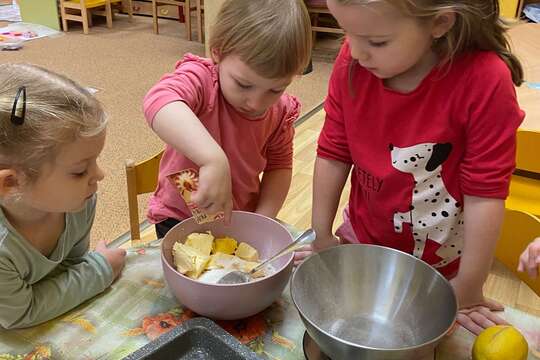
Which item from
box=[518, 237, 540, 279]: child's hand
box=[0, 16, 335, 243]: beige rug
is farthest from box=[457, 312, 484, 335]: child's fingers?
box=[0, 16, 335, 243]: beige rug

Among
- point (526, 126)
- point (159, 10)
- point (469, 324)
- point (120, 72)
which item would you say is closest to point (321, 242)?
point (469, 324)

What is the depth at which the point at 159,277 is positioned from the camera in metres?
0.81

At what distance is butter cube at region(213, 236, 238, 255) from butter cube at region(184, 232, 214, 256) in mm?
18

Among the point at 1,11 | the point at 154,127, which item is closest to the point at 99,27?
the point at 1,11

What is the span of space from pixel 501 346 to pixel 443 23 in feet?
1.39

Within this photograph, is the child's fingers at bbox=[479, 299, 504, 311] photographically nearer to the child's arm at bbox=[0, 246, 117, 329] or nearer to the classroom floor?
the child's arm at bbox=[0, 246, 117, 329]

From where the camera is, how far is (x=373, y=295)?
2.49 ft

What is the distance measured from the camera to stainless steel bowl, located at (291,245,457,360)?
0.70m

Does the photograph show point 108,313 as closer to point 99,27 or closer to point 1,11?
point 99,27

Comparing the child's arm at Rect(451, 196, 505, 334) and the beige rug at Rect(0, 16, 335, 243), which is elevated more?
the child's arm at Rect(451, 196, 505, 334)

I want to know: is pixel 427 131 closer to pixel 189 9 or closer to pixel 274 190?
pixel 274 190

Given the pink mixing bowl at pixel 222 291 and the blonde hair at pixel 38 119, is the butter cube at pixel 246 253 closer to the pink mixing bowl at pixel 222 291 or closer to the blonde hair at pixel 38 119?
the pink mixing bowl at pixel 222 291

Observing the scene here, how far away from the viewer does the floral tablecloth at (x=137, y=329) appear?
2.21 feet

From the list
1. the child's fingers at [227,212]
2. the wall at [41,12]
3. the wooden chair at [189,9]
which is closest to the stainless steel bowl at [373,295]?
the child's fingers at [227,212]
